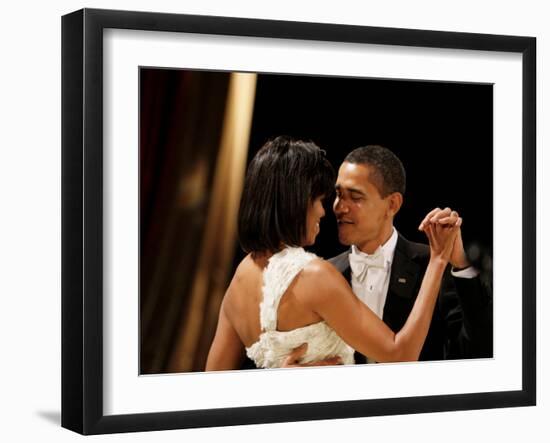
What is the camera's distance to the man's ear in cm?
568

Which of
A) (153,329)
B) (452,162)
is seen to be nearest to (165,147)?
(153,329)

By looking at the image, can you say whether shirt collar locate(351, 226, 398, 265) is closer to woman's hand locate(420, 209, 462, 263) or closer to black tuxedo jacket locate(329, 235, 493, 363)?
black tuxedo jacket locate(329, 235, 493, 363)

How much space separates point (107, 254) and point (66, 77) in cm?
70

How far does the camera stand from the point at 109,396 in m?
5.16

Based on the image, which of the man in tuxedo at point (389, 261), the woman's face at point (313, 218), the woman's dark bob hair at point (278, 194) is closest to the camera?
the woman's dark bob hair at point (278, 194)

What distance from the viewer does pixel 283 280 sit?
5422 mm

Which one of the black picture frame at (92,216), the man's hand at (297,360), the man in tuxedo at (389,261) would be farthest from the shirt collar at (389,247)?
the black picture frame at (92,216)

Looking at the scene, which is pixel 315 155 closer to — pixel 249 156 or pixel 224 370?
pixel 249 156

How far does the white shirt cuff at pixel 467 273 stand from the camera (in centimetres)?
584

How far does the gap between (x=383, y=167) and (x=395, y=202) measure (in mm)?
158

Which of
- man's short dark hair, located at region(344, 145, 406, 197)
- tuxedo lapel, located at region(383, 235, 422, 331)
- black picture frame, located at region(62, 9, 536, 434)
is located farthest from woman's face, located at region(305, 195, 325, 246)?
black picture frame, located at region(62, 9, 536, 434)

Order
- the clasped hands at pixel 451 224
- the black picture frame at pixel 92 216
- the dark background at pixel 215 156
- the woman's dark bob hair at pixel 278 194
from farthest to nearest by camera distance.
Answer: the clasped hands at pixel 451 224 < the woman's dark bob hair at pixel 278 194 < the dark background at pixel 215 156 < the black picture frame at pixel 92 216

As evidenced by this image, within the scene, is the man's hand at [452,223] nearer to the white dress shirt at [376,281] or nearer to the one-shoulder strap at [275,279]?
the white dress shirt at [376,281]

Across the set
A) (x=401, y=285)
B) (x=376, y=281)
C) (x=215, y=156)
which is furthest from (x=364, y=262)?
(x=215, y=156)
